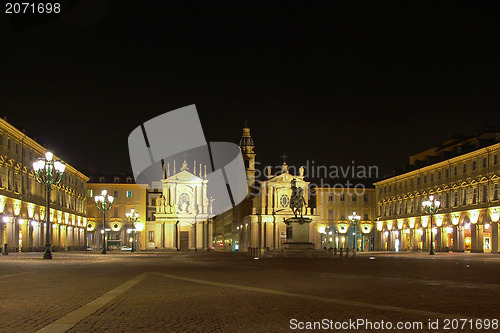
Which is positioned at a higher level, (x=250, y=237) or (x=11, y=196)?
(x=11, y=196)

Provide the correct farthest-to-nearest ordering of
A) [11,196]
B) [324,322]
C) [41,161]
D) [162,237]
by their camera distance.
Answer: [162,237], [11,196], [41,161], [324,322]

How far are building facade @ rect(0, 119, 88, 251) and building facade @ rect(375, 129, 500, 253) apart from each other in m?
43.0

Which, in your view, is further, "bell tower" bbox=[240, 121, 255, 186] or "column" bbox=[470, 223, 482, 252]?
"bell tower" bbox=[240, 121, 255, 186]

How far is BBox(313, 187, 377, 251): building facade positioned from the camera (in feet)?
375

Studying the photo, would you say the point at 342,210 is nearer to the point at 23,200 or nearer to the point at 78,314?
the point at 23,200

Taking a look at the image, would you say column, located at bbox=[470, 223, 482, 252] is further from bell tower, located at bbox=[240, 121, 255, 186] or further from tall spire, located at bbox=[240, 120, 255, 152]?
tall spire, located at bbox=[240, 120, 255, 152]

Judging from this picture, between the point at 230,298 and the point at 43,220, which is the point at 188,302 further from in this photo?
the point at 43,220

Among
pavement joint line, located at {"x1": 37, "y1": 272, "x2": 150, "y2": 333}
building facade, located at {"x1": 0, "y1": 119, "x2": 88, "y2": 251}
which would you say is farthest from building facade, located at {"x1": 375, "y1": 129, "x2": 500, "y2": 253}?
pavement joint line, located at {"x1": 37, "y1": 272, "x2": 150, "y2": 333}

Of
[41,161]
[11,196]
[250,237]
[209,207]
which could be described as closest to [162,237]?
[209,207]

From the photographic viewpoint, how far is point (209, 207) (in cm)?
10894

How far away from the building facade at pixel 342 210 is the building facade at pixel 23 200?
164ft

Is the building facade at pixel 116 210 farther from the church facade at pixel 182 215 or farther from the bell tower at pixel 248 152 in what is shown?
the bell tower at pixel 248 152

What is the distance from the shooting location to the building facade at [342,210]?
11444 centimetres

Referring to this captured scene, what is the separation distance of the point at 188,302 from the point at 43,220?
210 ft
